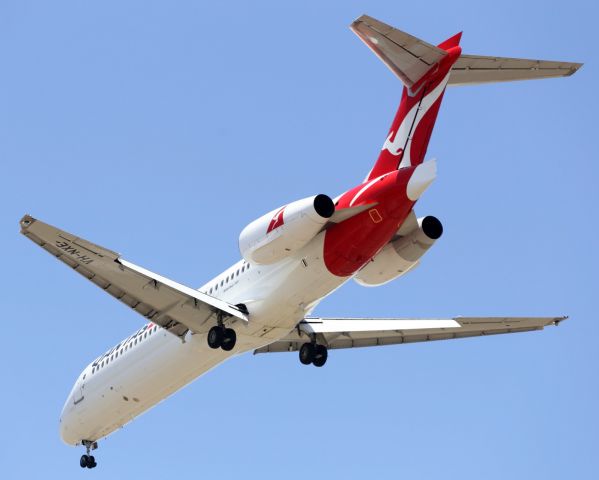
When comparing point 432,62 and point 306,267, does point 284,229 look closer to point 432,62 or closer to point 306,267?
point 306,267

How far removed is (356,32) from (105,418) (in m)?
14.6

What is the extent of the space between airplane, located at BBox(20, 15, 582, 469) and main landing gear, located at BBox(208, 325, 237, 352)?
29mm

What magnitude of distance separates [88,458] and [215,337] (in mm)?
7922

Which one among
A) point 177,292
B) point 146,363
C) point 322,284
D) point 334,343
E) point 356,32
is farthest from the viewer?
point 334,343

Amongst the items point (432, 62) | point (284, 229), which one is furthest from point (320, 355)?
point (432, 62)

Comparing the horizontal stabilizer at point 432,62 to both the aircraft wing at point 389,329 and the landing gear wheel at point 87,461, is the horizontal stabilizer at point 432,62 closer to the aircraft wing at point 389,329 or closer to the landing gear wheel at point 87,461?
the aircraft wing at point 389,329

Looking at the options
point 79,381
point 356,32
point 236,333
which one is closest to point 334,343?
point 236,333

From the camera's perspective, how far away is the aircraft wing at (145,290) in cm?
2948

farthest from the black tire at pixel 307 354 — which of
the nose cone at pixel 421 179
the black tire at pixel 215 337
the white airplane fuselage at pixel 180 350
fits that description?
the nose cone at pixel 421 179

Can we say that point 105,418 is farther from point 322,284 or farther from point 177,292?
point 322,284

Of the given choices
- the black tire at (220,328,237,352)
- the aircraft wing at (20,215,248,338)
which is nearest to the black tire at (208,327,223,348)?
the black tire at (220,328,237,352)

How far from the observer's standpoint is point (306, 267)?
2931 cm

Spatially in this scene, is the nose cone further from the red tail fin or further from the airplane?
the red tail fin

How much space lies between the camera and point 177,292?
3144 cm
